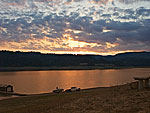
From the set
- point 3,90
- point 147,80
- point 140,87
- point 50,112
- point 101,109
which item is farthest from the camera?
point 3,90

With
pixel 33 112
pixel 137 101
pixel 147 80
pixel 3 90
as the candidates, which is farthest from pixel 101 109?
pixel 3 90

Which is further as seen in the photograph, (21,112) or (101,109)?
(21,112)

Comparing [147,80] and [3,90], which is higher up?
[3,90]

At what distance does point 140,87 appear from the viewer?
1656 centimetres

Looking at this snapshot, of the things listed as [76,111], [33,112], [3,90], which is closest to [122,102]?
[76,111]

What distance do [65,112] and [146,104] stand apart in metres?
4.41

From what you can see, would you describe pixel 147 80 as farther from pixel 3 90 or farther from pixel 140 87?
pixel 3 90

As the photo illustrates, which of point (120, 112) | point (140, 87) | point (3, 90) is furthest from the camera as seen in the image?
point (3, 90)

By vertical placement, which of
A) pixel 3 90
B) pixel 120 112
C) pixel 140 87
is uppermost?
pixel 3 90

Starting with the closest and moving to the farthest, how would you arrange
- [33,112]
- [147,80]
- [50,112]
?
[50,112] < [33,112] < [147,80]

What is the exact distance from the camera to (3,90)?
47.7m

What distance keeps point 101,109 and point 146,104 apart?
2429 millimetres

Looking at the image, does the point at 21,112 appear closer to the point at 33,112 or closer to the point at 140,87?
the point at 33,112

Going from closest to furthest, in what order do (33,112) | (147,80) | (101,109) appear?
1. (101,109)
2. (33,112)
3. (147,80)
